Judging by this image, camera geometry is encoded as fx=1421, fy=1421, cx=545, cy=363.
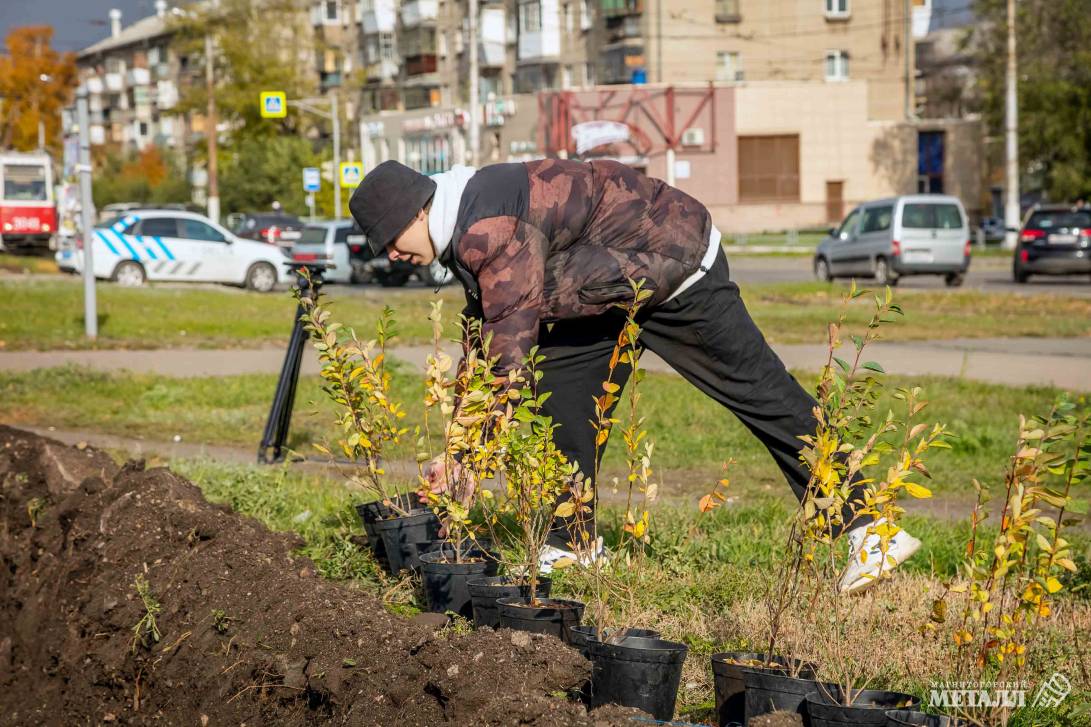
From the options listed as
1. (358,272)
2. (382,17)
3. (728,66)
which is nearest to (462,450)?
(358,272)

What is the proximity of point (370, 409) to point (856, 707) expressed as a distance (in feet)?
7.49

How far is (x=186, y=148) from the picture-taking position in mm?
111250

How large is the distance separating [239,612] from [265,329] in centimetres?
1371

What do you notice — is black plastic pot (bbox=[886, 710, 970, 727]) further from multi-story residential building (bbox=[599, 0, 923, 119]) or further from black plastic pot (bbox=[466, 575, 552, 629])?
multi-story residential building (bbox=[599, 0, 923, 119])

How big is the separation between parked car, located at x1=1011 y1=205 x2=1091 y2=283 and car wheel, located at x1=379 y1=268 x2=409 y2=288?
13327mm

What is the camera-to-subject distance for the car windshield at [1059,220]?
1168 inches

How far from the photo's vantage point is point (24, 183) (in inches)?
1927

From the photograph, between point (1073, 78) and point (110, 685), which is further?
point (1073, 78)

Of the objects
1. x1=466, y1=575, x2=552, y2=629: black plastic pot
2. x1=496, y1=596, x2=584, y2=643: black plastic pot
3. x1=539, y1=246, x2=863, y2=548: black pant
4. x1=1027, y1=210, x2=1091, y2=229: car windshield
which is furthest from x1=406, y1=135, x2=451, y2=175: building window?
x1=496, y1=596, x2=584, y2=643: black plastic pot

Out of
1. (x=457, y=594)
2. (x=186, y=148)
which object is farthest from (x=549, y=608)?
(x=186, y=148)

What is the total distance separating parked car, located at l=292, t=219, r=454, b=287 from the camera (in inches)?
1280

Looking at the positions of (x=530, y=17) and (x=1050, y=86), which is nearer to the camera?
(x=1050, y=86)

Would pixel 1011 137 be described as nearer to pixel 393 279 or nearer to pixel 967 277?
pixel 967 277

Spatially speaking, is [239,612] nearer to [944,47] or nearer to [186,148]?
[944,47]
